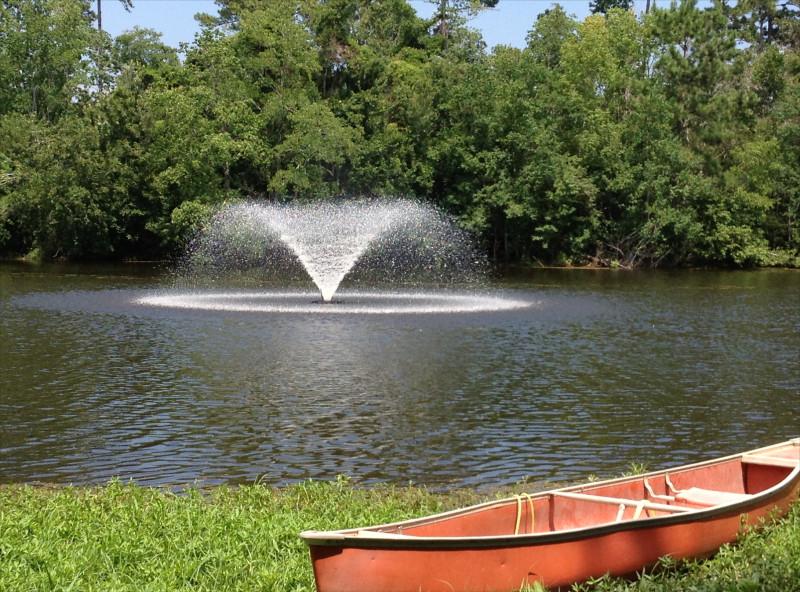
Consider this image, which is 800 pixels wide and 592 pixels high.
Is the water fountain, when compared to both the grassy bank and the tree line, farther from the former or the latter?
the grassy bank

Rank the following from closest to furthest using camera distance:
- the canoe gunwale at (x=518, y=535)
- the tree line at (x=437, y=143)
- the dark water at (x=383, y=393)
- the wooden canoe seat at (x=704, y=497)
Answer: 1. the canoe gunwale at (x=518, y=535)
2. the wooden canoe seat at (x=704, y=497)
3. the dark water at (x=383, y=393)
4. the tree line at (x=437, y=143)

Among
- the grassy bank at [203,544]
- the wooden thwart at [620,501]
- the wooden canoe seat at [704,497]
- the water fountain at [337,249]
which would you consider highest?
the water fountain at [337,249]

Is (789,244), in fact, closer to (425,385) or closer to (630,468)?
(425,385)

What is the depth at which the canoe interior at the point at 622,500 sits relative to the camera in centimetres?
727

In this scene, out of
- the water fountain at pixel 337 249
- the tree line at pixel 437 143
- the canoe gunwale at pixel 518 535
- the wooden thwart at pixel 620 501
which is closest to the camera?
the canoe gunwale at pixel 518 535

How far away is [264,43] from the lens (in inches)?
2170

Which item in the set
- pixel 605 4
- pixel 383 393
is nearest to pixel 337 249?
pixel 383 393

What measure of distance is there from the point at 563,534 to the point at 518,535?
1.19 ft

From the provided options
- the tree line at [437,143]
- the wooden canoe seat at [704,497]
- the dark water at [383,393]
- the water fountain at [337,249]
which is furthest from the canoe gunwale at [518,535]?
the tree line at [437,143]

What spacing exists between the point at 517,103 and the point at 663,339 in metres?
33.0

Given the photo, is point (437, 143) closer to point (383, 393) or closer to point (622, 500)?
point (383, 393)

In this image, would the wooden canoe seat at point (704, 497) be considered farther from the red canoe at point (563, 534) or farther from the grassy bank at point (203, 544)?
the grassy bank at point (203, 544)

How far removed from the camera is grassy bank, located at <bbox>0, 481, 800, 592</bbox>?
283 inches

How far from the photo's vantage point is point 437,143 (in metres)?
57.2
